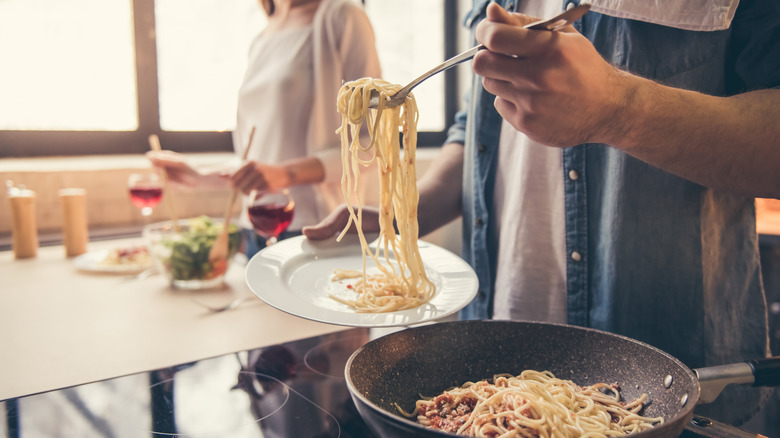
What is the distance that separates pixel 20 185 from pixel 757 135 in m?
2.59

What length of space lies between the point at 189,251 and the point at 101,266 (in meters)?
0.47

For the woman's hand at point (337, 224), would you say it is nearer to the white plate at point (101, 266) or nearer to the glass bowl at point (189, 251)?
the glass bowl at point (189, 251)

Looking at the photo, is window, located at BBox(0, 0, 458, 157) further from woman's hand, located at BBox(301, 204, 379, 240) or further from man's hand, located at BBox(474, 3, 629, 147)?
man's hand, located at BBox(474, 3, 629, 147)

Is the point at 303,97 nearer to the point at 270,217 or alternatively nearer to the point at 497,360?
the point at 270,217

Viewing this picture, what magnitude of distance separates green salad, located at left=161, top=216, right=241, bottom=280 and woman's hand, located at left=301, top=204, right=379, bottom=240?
51 cm

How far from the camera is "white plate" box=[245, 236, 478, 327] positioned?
0.88 m

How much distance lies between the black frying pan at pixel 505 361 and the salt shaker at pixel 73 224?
175 cm

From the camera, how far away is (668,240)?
107 cm

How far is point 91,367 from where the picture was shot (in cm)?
109

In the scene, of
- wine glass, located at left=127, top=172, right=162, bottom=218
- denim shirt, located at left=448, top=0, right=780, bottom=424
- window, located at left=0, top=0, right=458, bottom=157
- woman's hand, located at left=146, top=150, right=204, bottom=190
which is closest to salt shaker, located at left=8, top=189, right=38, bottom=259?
wine glass, located at left=127, top=172, right=162, bottom=218

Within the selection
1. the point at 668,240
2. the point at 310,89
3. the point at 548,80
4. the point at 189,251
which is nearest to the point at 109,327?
the point at 189,251

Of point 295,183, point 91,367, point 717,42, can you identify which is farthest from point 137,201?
point 717,42

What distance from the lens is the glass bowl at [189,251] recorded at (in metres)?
1.59

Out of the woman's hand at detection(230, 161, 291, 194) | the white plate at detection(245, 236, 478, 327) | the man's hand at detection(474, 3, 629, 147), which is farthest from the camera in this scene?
the woman's hand at detection(230, 161, 291, 194)
